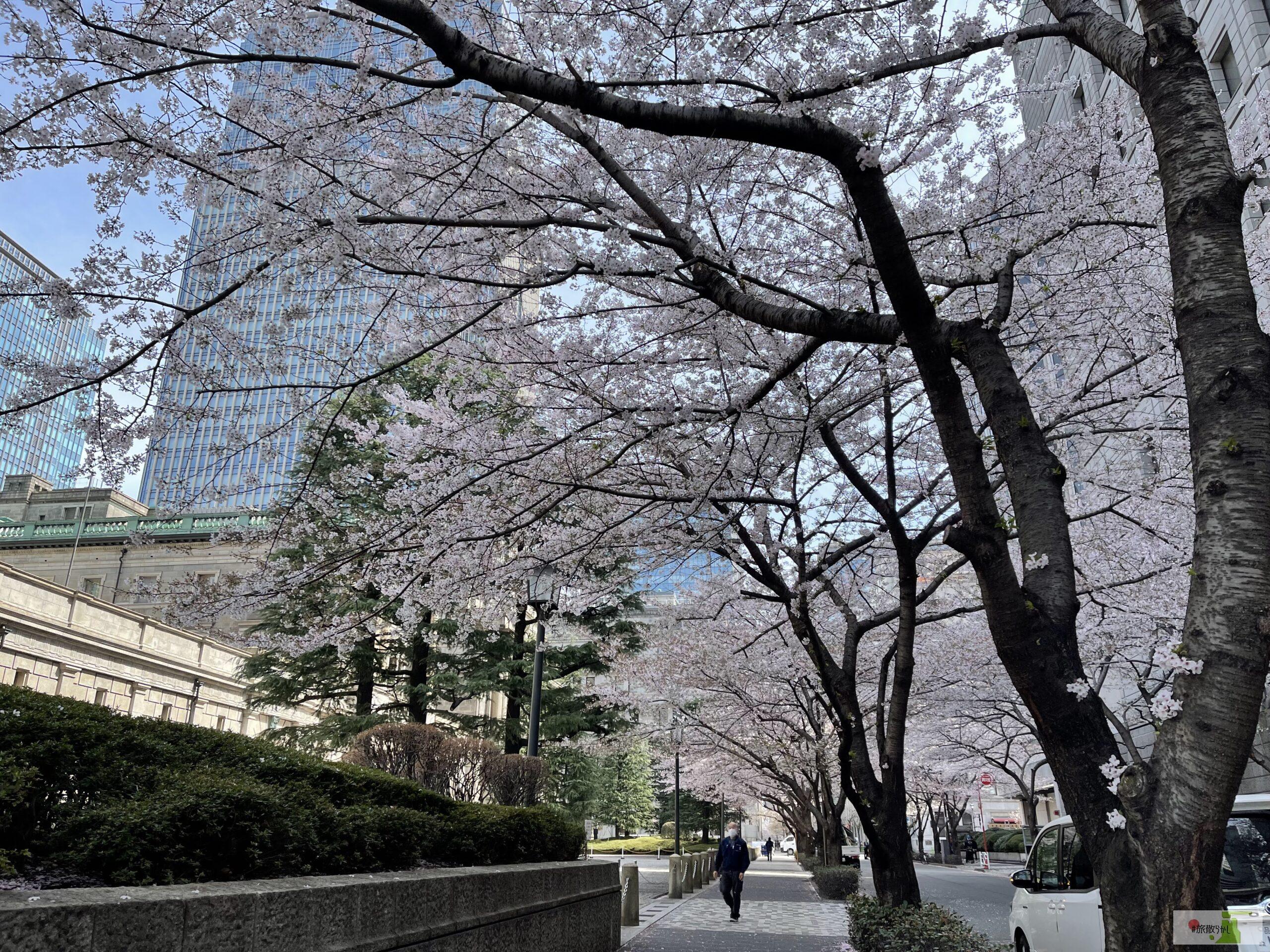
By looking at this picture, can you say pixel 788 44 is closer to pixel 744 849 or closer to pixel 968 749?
pixel 744 849

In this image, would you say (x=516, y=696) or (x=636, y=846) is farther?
(x=636, y=846)

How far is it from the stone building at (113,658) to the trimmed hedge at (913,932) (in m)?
17.0

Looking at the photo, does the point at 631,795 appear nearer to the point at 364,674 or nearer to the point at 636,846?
the point at 636,846

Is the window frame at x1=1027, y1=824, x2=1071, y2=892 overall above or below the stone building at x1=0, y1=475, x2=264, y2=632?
below

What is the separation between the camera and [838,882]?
69.2 feet

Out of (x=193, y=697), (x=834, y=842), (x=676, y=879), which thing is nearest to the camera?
(x=676, y=879)

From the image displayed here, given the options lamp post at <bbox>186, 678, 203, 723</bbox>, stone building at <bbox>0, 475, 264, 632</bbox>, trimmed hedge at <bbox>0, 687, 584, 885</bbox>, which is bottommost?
trimmed hedge at <bbox>0, 687, 584, 885</bbox>

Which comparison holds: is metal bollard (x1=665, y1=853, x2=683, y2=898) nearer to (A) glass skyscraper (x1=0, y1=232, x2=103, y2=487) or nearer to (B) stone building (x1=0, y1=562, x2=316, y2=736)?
(B) stone building (x1=0, y1=562, x2=316, y2=736)

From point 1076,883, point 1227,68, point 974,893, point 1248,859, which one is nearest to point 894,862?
point 1076,883

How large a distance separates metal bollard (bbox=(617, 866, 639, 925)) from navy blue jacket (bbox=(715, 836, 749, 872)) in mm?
3219

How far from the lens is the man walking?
55.0 feet

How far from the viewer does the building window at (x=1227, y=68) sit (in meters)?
21.7

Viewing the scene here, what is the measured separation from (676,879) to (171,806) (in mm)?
19693

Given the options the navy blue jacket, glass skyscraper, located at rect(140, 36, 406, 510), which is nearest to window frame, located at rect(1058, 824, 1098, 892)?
glass skyscraper, located at rect(140, 36, 406, 510)
